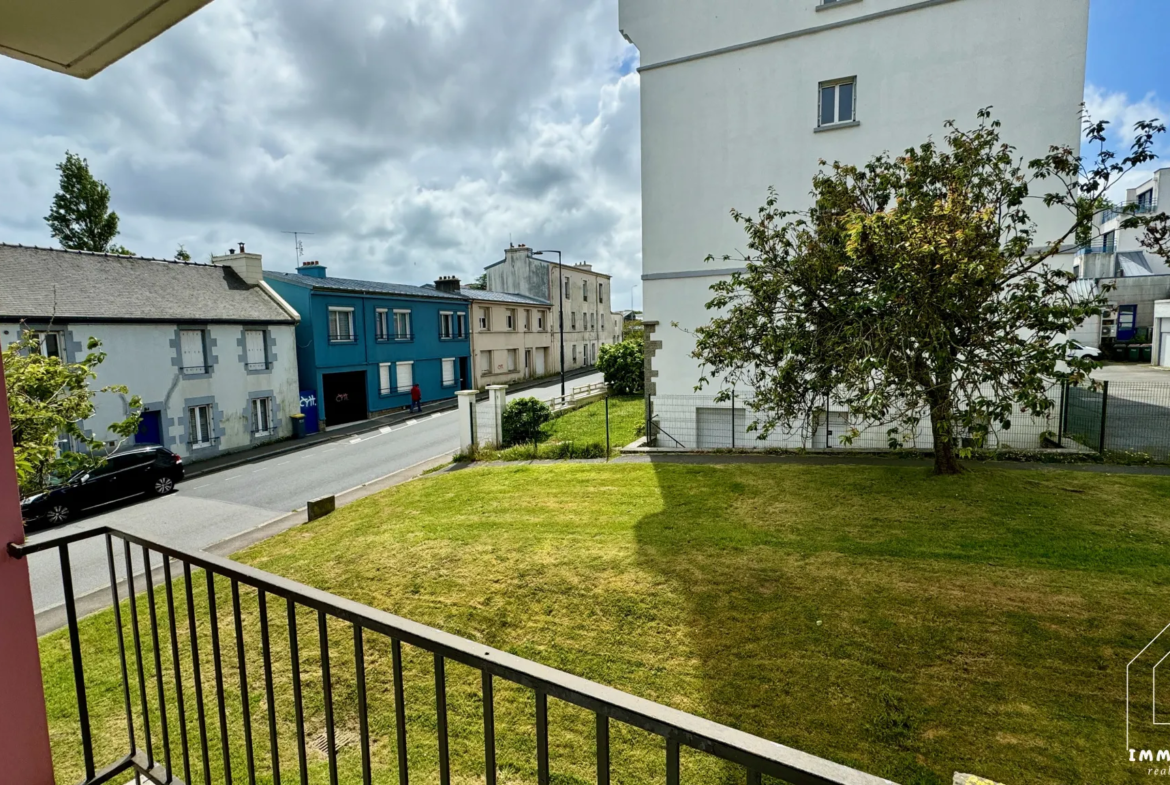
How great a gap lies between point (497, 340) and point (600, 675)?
30.6 metres

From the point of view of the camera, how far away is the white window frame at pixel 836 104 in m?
12.1

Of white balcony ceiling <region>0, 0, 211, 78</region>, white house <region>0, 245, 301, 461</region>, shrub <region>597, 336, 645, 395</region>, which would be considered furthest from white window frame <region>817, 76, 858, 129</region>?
white house <region>0, 245, 301, 461</region>

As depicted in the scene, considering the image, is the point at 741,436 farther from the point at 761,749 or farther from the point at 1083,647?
the point at 761,749

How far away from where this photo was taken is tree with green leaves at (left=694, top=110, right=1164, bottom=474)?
6449mm

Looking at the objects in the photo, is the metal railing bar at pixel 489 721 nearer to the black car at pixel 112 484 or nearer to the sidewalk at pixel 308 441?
the black car at pixel 112 484

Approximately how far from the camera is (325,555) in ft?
24.9

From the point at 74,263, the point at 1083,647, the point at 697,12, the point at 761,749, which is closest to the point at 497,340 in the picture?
the point at 74,263

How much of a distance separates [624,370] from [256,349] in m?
14.6

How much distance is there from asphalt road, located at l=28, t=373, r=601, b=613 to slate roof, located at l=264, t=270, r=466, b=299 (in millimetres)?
6679

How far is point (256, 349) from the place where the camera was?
20141 mm

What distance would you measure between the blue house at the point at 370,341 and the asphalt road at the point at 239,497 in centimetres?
398

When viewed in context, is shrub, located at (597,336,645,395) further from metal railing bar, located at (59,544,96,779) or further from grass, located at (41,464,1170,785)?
metal railing bar, located at (59,544,96,779)

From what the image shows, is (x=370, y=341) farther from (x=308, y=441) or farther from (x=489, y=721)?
(x=489, y=721)

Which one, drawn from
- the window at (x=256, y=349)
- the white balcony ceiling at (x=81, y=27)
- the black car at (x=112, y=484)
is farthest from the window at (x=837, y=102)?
the window at (x=256, y=349)
